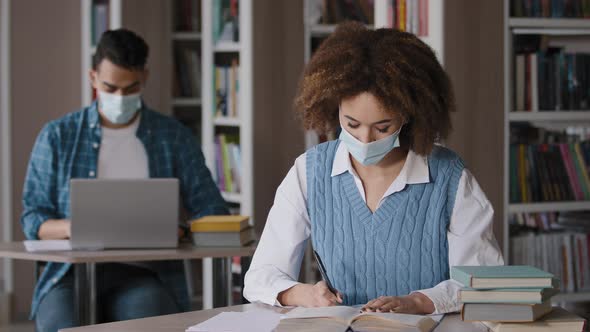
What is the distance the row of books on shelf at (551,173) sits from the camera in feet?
13.6

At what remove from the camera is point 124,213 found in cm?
341

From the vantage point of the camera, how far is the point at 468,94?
389 cm

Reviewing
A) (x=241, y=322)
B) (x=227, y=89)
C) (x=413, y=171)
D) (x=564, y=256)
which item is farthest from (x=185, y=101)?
(x=241, y=322)

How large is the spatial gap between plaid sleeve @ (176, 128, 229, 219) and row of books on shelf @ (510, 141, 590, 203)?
48.0 inches

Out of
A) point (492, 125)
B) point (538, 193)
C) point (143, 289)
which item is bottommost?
point (143, 289)

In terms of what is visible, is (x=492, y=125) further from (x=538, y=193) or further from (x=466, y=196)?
(x=466, y=196)

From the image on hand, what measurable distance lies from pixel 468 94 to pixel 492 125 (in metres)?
0.18

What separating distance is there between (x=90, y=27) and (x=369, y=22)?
168cm

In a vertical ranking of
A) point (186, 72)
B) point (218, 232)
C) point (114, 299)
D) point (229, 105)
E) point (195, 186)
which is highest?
point (186, 72)

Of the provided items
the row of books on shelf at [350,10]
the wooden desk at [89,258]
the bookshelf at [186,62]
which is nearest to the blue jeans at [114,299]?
the wooden desk at [89,258]

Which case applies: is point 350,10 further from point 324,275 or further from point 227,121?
point 324,275

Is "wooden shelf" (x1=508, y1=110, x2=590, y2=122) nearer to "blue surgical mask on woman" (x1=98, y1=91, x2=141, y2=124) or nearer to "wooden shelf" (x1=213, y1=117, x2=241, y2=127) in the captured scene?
"wooden shelf" (x1=213, y1=117, x2=241, y2=127)

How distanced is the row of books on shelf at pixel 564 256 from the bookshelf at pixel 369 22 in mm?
963


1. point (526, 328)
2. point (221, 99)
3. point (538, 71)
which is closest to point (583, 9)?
point (538, 71)
